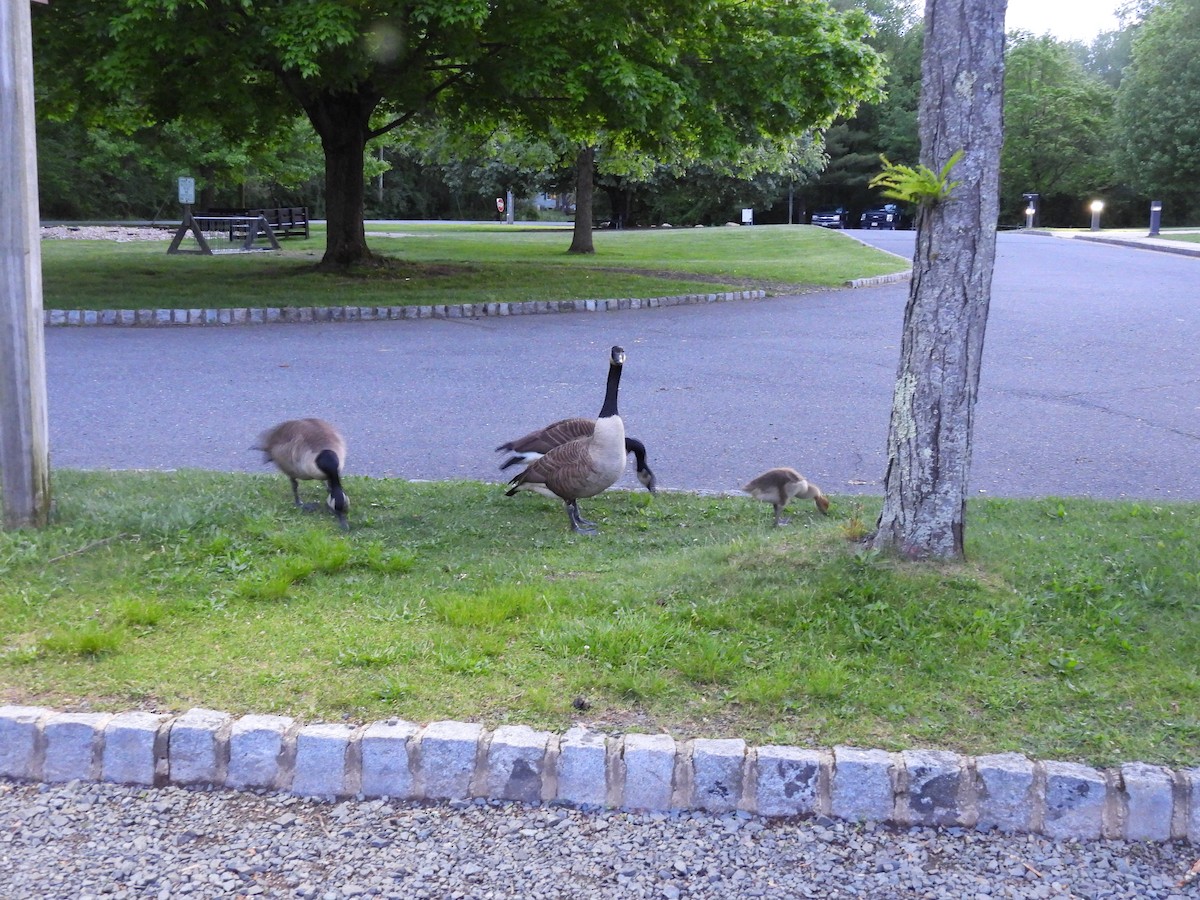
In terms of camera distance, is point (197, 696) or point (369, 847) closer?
point (369, 847)

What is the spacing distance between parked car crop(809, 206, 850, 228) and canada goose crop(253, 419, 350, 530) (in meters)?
52.7

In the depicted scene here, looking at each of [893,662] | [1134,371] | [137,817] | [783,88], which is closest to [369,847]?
[137,817]

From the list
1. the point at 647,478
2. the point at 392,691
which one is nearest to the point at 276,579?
the point at 392,691

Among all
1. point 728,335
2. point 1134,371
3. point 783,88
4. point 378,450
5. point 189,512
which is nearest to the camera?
point 189,512

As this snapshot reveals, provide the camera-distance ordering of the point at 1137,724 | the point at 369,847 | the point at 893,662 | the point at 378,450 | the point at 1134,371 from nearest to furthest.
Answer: the point at 369,847, the point at 1137,724, the point at 893,662, the point at 378,450, the point at 1134,371

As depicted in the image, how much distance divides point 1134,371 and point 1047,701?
9.24 m

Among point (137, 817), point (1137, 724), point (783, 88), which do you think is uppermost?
point (783, 88)

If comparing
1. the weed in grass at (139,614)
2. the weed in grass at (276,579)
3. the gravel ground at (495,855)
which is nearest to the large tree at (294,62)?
the weed in grass at (276,579)

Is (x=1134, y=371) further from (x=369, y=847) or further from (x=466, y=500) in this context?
(x=369, y=847)

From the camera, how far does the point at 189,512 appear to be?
6062 millimetres

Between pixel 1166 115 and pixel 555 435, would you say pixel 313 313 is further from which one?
pixel 1166 115

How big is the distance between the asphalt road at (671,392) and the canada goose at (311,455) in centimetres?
115

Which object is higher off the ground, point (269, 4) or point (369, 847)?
point (269, 4)

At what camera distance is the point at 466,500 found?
6961 mm
